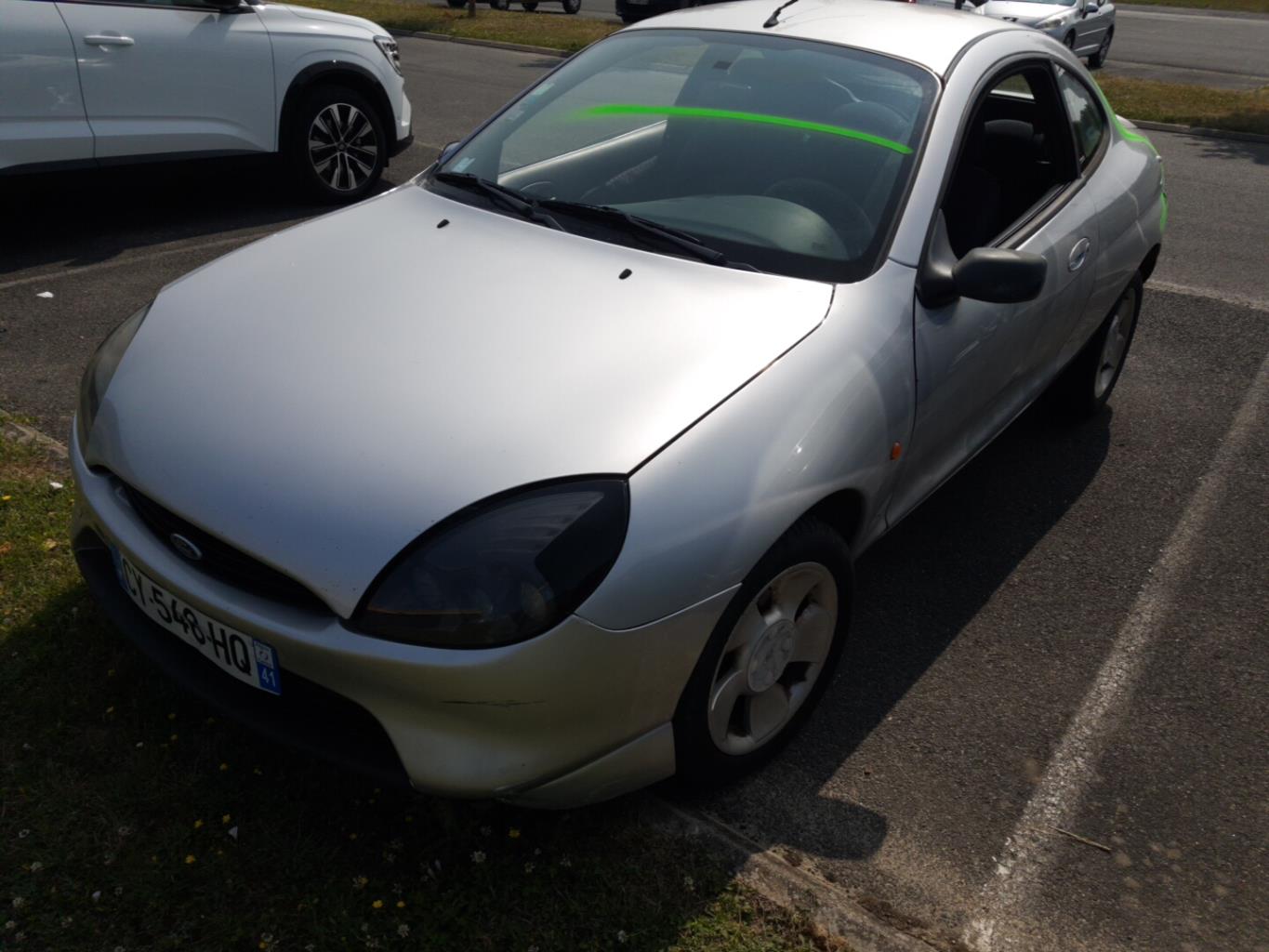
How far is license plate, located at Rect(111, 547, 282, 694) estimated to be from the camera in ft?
7.74

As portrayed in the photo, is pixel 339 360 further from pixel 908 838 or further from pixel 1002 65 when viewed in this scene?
pixel 1002 65

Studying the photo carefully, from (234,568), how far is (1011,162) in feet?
10.6

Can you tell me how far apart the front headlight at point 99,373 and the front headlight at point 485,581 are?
3.41ft

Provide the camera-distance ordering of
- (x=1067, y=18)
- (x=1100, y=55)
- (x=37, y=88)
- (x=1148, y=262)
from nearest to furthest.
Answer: (x=1148, y=262), (x=37, y=88), (x=1067, y=18), (x=1100, y=55)

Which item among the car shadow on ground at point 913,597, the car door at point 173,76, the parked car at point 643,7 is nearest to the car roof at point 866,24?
the car shadow on ground at point 913,597

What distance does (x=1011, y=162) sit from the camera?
431 cm

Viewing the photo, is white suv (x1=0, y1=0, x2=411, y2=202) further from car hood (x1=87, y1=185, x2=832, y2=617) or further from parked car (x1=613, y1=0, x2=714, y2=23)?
parked car (x1=613, y1=0, x2=714, y2=23)

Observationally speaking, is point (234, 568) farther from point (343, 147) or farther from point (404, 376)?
point (343, 147)

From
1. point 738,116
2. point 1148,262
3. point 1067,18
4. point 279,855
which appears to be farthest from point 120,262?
point 1067,18

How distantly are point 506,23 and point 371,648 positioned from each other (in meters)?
17.8

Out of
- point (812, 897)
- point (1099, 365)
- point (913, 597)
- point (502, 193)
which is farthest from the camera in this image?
point (1099, 365)

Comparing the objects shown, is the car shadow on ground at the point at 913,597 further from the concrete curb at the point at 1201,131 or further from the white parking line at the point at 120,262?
the concrete curb at the point at 1201,131

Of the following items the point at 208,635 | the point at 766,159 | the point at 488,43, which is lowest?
the point at 488,43

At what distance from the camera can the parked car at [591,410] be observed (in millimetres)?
2254
